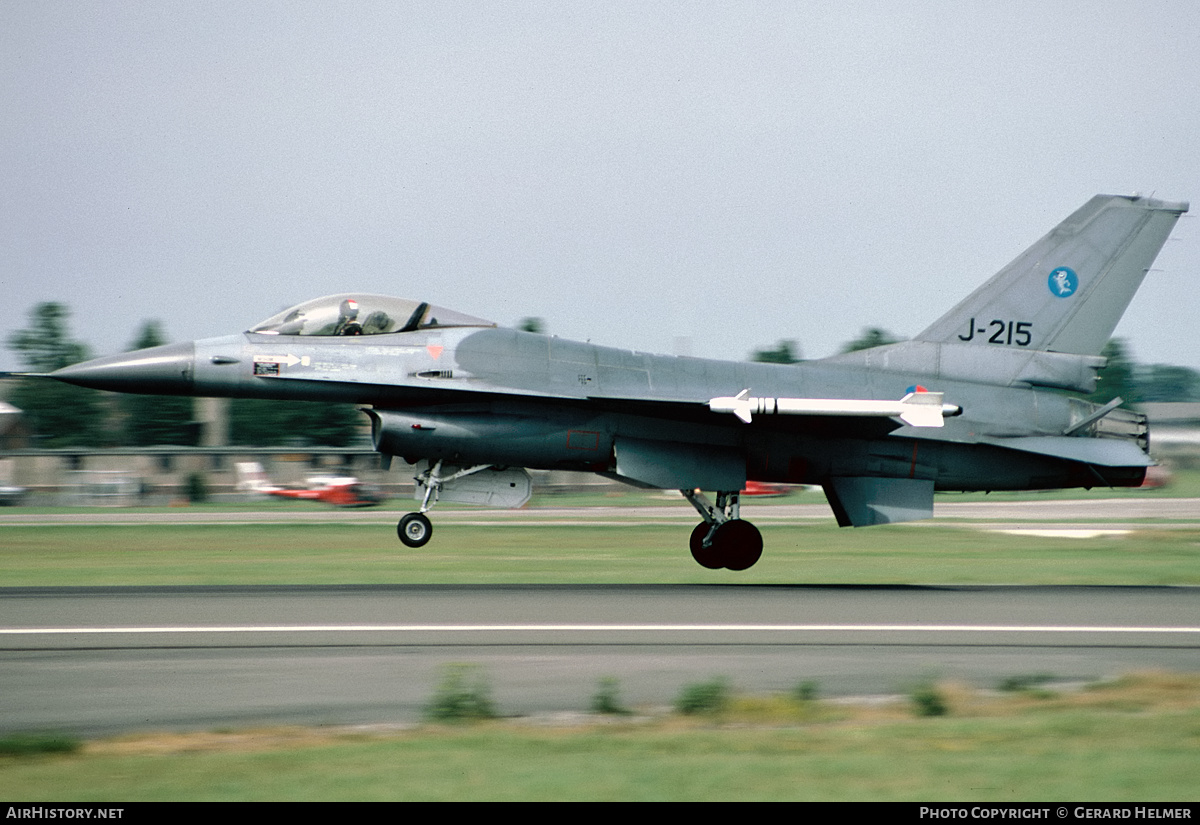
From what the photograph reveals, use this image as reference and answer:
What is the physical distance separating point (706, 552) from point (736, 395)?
97.5 inches

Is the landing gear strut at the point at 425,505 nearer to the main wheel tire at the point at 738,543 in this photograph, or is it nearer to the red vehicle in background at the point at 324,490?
the main wheel tire at the point at 738,543

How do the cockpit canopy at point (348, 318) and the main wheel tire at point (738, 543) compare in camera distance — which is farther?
the main wheel tire at point (738, 543)

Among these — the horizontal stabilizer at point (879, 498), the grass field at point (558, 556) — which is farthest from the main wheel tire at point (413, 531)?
the horizontal stabilizer at point (879, 498)

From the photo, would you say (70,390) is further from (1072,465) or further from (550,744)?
(550,744)

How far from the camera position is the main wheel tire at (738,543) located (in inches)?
710

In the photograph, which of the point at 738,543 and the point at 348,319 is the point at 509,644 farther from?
the point at 738,543

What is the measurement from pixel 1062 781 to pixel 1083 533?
25.9 m

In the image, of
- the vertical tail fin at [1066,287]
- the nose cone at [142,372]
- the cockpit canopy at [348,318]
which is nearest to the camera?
the nose cone at [142,372]

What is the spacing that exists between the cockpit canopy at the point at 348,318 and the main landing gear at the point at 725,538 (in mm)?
4823

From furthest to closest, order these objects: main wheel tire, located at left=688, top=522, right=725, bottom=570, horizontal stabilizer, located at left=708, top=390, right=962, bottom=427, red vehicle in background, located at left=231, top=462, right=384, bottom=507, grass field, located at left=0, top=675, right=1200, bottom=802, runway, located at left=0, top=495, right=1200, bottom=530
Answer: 1. red vehicle in background, located at left=231, top=462, right=384, bottom=507
2. runway, located at left=0, top=495, right=1200, bottom=530
3. main wheel tire, located at left=688, top=522, right=725, bottom=570
4. horizontal stabilizer, located at left=708, top=390, right=962, bottom=427
5. grass field, located at left=0, top=675, right=1200, bottom=802

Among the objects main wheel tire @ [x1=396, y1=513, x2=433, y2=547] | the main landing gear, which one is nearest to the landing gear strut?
main wheel tire @ [x1=396, y1=513, x2=433, y2=547]

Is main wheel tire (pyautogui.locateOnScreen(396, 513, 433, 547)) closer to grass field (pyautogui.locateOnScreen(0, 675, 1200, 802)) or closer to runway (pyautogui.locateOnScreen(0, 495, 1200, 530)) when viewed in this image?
grass field (pyautogui.locateOnScreen(0, 675, 1200, 802))

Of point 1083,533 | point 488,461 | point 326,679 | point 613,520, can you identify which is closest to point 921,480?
point 488,461

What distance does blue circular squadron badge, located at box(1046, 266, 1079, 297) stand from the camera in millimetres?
18344
